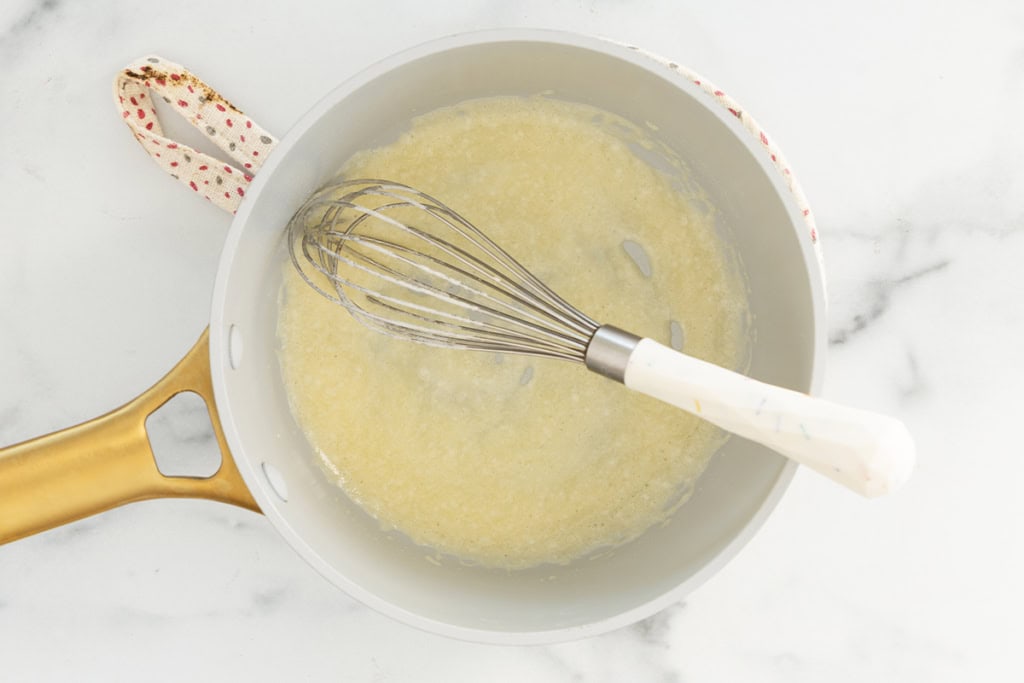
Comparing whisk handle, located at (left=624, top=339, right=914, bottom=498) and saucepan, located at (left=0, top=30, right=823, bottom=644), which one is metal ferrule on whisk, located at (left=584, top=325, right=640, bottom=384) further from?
saucepan, located at (left=0, top=30, right=823, bottom=644)

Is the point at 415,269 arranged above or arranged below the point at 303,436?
above

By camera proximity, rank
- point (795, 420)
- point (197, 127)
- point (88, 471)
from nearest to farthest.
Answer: point (795, 420)
point (88, 471)
point (197, 127)

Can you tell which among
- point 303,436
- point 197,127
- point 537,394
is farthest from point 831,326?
point 197,127

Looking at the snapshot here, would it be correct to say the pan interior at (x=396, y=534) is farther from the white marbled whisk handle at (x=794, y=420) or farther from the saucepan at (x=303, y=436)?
the white marbled whisk handle at (x=794, y=420)

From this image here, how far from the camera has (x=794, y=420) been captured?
513 mm

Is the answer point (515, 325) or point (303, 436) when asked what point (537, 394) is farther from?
point (303, 436)

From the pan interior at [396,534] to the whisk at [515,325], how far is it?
0.15 feet

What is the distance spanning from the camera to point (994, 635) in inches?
32.1

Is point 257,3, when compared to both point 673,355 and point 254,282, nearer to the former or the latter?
point 254,282

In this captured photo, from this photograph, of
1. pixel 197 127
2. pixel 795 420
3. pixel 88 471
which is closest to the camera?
pixel 795 420

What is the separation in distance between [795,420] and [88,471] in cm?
49

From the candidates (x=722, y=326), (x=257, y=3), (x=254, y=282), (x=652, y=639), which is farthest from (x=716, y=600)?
(x=257, y=3)

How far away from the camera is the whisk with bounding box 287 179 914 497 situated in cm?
51

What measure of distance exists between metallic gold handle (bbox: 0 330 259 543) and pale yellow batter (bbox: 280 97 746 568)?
0.14m
